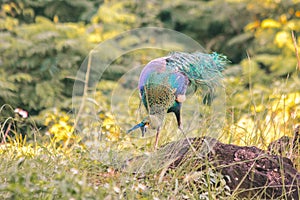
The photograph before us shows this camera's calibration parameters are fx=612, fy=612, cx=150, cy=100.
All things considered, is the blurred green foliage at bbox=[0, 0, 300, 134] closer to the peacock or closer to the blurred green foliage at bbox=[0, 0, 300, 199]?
the blurred green foliage at bbox=[0, 0, 300, 199]

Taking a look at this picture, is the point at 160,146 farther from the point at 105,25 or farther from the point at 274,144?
the point at 105,25

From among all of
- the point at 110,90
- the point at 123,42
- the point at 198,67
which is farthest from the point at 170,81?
the point at 110,90

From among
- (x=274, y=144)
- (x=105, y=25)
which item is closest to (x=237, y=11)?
(x=105, y=25)

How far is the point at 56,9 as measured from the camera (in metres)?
8.14

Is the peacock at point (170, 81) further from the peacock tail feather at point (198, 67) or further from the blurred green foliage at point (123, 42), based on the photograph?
the blurred green foliage at point (123, 42)

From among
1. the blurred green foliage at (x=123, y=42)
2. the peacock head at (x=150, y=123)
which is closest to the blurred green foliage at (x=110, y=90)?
the blurred green foliage at (x=123, y=42)

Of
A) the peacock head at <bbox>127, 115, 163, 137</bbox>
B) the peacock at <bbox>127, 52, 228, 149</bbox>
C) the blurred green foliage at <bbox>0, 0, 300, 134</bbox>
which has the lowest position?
the blurred green foliage at <bbox>0, 0, 300, 134</bbox>

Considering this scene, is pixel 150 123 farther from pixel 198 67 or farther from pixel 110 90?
pixel 110 90

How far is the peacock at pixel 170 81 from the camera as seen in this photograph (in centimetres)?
310

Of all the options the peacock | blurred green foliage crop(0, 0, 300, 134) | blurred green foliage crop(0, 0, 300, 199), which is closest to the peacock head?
the peacock

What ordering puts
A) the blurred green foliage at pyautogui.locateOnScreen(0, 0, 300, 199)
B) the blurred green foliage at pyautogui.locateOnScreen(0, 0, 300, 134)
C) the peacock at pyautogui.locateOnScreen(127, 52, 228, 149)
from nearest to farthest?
the blurred green foliage at pyautogui.locateOnScreen(0, 0, 300, 199) < the peacock at pyautogui.locateOnScreen(127, 52, 228, 149) < the blurred green foliage at pyautogui.locateOnScreen(0, 0, 300, 134)

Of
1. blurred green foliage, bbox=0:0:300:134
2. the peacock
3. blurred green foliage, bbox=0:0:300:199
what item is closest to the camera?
blurred green foliage, bbox=0:0:300:199

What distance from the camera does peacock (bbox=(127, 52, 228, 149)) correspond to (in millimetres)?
3102

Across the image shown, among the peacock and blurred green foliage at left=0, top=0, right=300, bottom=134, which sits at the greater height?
the peacock
